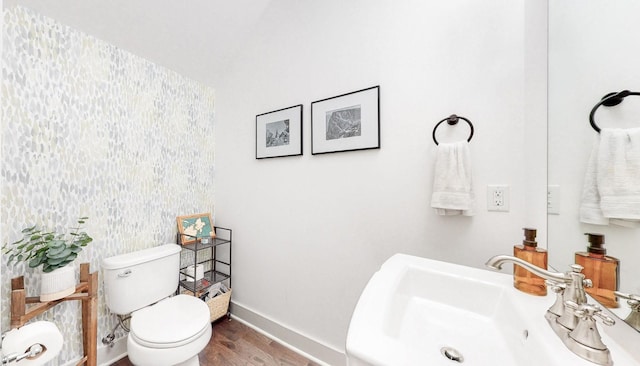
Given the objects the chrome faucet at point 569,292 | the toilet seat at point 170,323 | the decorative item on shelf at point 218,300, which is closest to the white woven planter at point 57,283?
the toilet seat at point 170,323

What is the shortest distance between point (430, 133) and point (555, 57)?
1.70 ft

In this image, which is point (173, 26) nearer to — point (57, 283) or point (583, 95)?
point (57, 283)

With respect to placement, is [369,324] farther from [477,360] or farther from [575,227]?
[575,227]

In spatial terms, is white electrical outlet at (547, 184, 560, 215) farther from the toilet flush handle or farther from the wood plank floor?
the toilet flush handle

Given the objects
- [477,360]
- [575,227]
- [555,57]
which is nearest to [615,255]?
[575,227]

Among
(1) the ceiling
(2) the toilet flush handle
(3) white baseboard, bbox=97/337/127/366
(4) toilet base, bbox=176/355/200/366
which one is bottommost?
(3) white baseboard, bbox=97/337/127/366

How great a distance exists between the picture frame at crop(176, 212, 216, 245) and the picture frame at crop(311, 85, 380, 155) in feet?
3.68

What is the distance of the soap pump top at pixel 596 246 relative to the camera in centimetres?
70

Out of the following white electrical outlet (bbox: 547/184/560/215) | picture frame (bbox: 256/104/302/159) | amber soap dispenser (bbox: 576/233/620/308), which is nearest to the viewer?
amber soap dispenser (bbox: 576/233/620/308)

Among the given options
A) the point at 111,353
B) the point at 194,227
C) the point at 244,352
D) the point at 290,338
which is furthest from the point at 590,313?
the point at 111,353

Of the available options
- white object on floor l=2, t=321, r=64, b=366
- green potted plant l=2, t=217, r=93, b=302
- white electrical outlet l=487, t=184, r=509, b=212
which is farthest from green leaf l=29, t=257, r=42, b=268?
white electrical outlet l=487, t=184, r=509, b=212

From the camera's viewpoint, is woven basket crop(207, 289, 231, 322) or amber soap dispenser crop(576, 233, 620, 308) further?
woven basket crop(207, 289, 231, 322)

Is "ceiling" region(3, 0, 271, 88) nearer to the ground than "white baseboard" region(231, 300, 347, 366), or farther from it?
farther from it

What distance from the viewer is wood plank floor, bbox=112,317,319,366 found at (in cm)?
162
